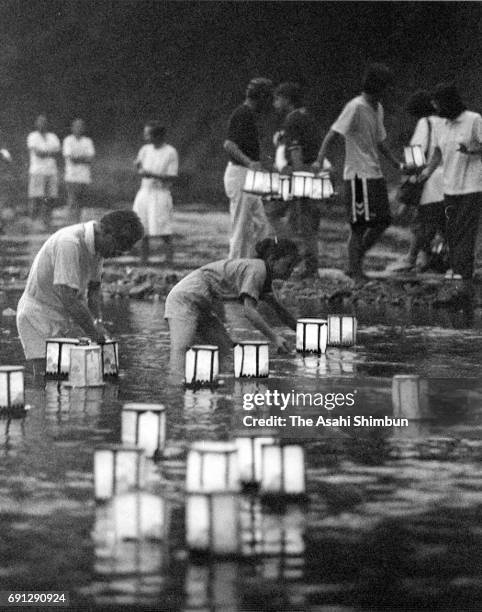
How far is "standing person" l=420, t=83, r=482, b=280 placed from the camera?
12.8m

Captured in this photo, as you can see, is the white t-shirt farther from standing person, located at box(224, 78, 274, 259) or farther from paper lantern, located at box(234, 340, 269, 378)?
paper lantern, located at box(234, 340, 269, 378)

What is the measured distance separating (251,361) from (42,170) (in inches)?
439

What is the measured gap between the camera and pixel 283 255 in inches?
336

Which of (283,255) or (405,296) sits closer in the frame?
(283,255)

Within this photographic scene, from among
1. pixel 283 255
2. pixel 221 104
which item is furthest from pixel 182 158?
pixel 283 255

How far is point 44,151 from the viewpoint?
18.8 m

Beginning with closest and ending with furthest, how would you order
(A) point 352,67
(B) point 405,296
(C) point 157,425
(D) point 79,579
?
(D) point 79,579 → (C) point 157,425 → (B) point 405,296 → (A) point 352,67

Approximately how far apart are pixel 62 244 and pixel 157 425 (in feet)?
7.28

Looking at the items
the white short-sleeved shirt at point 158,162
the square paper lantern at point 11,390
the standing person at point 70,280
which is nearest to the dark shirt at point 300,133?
the white short-sleeved shirt at point 158,162

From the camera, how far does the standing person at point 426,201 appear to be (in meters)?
14.3

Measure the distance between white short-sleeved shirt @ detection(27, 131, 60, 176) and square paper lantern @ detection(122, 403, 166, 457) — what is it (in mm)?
13106

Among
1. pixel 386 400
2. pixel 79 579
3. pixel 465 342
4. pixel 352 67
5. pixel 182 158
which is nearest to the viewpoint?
pixel 79 579

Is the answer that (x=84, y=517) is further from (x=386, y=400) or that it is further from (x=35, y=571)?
(x=386, y=400)

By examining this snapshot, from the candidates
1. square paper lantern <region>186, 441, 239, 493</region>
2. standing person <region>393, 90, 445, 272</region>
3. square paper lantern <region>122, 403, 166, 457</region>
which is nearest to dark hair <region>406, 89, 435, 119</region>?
standing person <region>393, 90, 445, 272</region>
